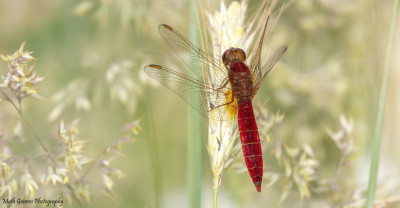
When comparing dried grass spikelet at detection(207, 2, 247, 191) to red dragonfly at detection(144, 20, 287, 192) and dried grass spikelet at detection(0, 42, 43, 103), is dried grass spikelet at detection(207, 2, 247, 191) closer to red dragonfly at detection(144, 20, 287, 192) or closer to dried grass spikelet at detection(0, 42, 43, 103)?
red dragonfly at detection(144, 20, 287, 192)

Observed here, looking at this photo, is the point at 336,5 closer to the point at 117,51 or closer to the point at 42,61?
the point at 117,51

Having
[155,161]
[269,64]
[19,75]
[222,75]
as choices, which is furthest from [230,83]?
[19,75]

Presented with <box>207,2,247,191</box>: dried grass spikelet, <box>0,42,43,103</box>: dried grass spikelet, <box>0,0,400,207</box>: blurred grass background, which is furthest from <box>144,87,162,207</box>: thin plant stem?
<box>0,42,43,103</box>: dried grass spikelet

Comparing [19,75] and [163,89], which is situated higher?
[163,89]

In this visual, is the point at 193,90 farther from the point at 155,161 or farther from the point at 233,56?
the point at 155,161

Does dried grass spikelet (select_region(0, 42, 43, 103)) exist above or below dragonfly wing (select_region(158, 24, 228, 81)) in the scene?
below

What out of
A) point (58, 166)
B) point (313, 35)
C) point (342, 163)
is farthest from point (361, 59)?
point (58, 166)
